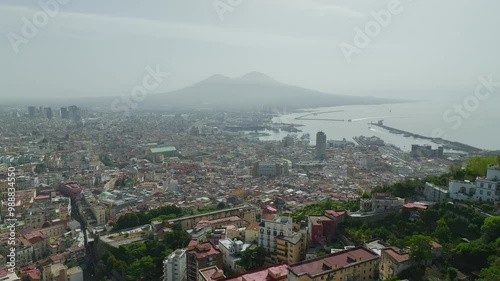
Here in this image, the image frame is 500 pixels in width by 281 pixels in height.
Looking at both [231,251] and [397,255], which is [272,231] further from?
[397,255]

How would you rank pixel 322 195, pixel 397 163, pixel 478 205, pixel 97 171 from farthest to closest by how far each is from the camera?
pixel 397 163, pixel 97 171, pixel 322 195, pixel 478 205

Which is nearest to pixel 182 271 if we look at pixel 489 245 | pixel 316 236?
pixel 316 236

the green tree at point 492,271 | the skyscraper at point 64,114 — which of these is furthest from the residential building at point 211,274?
the skyscraper at point 64,114

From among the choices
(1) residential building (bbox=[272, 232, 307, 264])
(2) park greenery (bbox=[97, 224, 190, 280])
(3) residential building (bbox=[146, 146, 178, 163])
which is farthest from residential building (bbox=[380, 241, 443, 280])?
(3) residential building (bbox=[146, 146, 178, 163])

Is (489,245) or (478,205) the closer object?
(489,245)

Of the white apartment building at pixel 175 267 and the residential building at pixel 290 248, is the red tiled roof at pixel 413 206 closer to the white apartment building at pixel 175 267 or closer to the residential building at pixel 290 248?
the residential building at pixel 290 248

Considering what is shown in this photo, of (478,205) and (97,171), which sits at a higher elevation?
(478,205)

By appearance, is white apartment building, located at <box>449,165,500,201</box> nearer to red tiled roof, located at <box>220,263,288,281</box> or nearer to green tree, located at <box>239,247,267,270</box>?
green tree, located at <box>239,247,267,270</box>

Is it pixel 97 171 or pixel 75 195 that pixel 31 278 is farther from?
pixel 97 171
